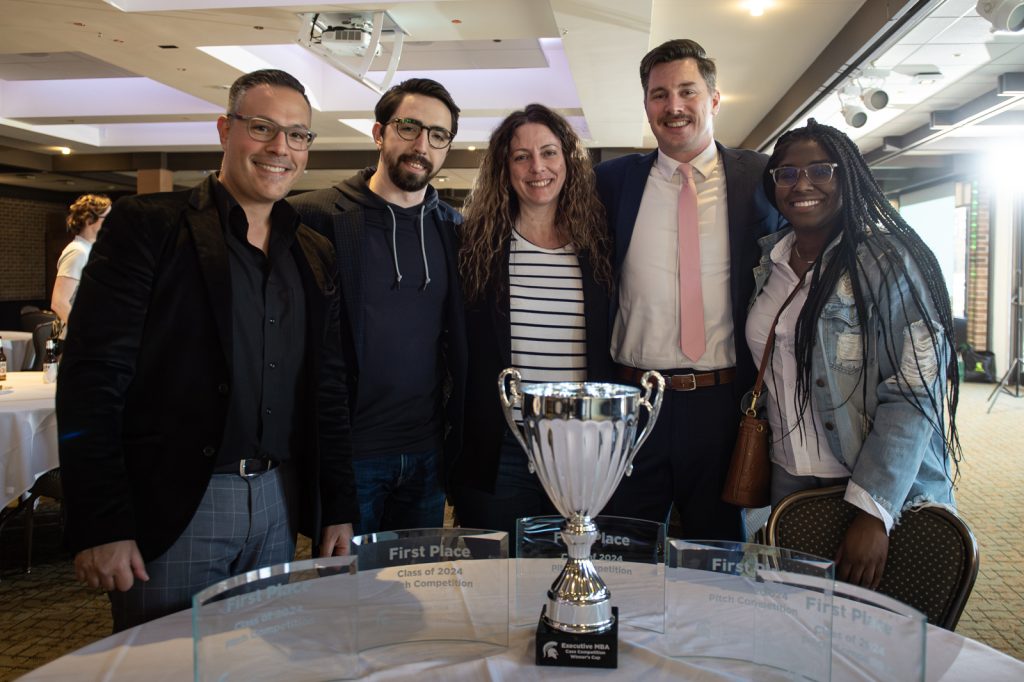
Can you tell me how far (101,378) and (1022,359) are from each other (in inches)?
429

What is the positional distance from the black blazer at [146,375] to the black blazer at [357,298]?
0.50 meters

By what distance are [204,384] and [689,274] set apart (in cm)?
128

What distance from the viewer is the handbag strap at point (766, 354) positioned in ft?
6.31

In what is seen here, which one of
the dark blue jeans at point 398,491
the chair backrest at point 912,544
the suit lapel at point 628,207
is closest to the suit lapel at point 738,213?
A: the suit lapel at point 628,207

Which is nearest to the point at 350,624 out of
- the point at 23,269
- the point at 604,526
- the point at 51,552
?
the point at 604,526

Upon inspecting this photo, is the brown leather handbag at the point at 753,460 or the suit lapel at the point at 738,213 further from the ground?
the suit lapel at the point at 738,213

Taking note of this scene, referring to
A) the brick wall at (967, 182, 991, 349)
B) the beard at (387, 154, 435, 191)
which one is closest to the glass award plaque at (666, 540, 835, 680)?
the beard at (387, 154, 435, 191)

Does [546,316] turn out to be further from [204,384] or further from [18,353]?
[18,353]

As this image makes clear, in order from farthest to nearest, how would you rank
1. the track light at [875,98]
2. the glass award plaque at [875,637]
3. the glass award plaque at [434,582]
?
the track light at [875,98]
the glass award plaque at [434,582]
the glass award plaque at [875,637]

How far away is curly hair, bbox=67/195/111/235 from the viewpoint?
5625 mm

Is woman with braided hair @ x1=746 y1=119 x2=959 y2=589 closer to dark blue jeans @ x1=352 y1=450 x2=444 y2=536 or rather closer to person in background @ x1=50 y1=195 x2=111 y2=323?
dark blue jeans @ x1=352 y1=450 x2=444 y2=536

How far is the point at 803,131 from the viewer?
1.99 m

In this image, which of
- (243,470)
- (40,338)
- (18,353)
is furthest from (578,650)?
(18,353)

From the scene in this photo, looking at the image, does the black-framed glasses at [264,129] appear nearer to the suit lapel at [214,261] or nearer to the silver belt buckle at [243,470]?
the suit lapel at [214,261]
